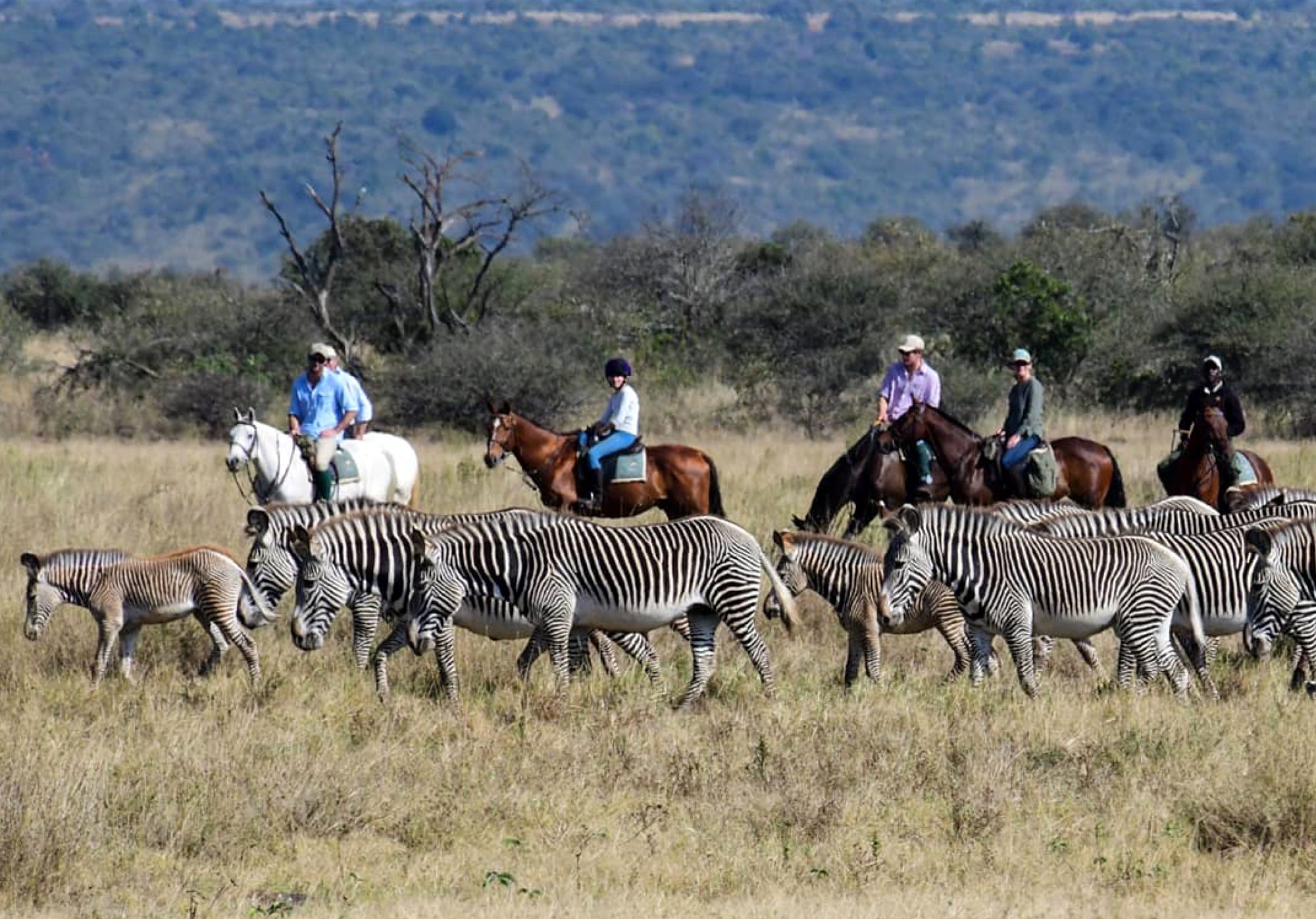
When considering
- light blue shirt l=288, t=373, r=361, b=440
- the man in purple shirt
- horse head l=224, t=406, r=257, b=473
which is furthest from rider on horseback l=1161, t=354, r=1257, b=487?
horse head l=224, t=406, r=257, b=473

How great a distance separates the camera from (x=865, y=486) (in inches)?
705

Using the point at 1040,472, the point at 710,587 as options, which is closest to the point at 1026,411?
the point at 1040,472

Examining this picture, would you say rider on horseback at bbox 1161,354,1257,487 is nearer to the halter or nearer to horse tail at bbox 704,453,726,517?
horse tail at bbox 704,453,726,517

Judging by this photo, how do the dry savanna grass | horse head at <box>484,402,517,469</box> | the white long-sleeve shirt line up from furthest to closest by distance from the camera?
horse head at <box>484,402,517,469</box> < the white long-sleeve shirt < the dry savanna grass

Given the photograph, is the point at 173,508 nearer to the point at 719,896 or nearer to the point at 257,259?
the point at 719,896

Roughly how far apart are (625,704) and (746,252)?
3685 centimetres

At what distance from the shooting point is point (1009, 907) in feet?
27.4

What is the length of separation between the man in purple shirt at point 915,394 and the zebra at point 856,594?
16.9 feet

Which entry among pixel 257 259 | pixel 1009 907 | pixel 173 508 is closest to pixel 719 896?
pixel 1009 907

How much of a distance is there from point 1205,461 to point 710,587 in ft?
21.6

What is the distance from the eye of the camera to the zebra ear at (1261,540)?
11.9 meters

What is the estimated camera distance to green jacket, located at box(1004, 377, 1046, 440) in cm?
1739

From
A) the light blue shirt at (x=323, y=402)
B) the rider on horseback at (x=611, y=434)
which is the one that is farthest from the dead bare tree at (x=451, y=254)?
the light blue shirt at (x=323, y=402)

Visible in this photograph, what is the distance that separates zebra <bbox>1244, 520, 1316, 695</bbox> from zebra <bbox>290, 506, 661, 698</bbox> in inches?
131
